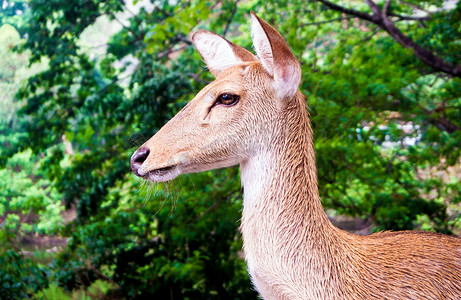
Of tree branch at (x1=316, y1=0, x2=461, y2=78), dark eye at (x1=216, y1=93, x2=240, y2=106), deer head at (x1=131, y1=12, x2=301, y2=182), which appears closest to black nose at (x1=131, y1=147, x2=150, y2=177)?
deer head at (x1=131, y1=12, x2=301, y2=182)

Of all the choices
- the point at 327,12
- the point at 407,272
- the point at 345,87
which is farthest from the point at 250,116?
the point at 327,12

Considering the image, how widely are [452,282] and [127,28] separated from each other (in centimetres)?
379

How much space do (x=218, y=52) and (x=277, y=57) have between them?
0.34m

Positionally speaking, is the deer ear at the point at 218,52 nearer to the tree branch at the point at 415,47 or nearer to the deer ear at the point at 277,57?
the deer ear at the point at 277,57

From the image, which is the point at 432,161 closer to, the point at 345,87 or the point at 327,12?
the point at 345,87

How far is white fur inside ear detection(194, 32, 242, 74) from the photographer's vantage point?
1.46 m

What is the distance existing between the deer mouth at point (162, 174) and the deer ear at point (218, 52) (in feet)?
1.36

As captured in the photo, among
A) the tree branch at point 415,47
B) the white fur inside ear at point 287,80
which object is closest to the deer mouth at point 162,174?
the white fur inside ear at point 287,80

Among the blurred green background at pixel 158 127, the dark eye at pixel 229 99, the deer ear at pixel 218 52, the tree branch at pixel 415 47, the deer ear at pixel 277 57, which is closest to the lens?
the deer ear at pixel 277 57

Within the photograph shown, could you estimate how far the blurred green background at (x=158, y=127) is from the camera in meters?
3.44

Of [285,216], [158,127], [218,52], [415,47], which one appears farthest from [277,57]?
[415,47]

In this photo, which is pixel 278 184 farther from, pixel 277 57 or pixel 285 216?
pixel 277 57

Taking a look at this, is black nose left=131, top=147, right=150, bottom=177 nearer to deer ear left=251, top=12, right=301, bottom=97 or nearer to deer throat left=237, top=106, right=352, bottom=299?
deer throat left=237, top=106, right=352, bottom=299

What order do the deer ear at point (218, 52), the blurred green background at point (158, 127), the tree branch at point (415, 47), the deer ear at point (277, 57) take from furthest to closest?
the tree branch at point (415, 47) < the blurred green background at point (158, 127) < the deer ear at point (218, 52) < the deer ear at point (277, 57)
